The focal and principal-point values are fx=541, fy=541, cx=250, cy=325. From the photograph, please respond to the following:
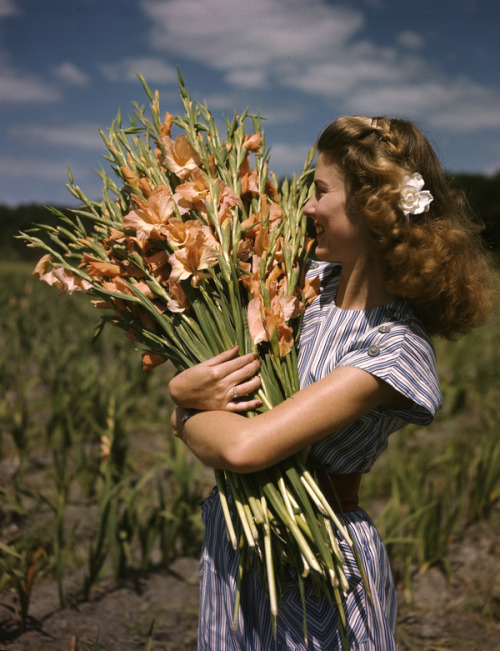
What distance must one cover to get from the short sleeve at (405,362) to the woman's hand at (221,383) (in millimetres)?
183

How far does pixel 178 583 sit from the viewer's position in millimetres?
2168

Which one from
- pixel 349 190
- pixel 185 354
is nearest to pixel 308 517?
pixel 185 354

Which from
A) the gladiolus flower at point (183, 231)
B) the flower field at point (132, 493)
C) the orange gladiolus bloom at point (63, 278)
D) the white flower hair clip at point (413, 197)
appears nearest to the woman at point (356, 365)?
the white flower hair clip at point (413, 197)

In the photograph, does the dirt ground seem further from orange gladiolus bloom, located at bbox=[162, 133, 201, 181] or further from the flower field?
orange gladiolus bloom, located at bbox=[162, 133, 201, 181]

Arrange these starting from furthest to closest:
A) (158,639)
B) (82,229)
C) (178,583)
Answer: (178,583) < (158,639) < (82,229)

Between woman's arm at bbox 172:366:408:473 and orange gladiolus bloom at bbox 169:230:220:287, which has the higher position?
orange gladiolus bloom at bbox 169:230:220:287

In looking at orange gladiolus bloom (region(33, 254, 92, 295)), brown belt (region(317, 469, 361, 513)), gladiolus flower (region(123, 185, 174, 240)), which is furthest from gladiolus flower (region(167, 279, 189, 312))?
brown belt (region(317, 469, 361, 513))

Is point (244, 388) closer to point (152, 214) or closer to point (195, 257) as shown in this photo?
point (195, 257)

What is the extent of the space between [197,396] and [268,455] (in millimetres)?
198

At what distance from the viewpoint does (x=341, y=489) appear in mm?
1164

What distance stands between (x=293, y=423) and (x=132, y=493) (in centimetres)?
137

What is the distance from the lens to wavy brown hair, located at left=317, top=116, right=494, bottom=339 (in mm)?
1082

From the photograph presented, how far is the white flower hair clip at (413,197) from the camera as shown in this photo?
3.52 feet

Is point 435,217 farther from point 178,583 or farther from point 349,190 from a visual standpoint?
point 178,583
